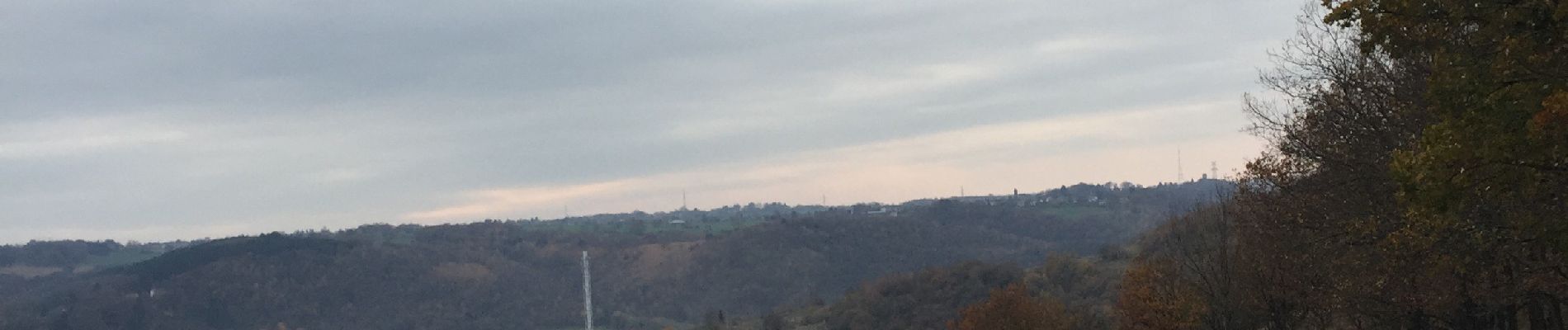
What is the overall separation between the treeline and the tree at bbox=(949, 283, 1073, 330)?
34.7 metres

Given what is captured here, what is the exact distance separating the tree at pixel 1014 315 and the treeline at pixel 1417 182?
114ft

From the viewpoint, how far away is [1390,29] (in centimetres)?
1497

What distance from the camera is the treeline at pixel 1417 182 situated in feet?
41.2

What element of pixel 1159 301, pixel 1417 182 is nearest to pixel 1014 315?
pixel 1159 301

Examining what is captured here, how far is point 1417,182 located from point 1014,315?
68267 mm

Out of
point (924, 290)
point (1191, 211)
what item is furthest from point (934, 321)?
point (1191, 211)

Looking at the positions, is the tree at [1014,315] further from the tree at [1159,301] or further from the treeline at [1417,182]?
the treeline at [1417,182]

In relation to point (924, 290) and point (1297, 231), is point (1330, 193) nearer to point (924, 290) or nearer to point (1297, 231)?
point (1297, 231)

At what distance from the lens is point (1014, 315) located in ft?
265

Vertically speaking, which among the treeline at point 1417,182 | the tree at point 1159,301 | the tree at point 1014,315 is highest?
the treeline at point 1417,182

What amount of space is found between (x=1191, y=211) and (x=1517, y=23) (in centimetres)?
6333

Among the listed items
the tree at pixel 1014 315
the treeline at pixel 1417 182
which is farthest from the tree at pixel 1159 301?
the tree at pixel 1014 315

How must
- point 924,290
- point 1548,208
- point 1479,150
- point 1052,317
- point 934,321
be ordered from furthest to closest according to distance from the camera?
point 924,290
point 934,321
point 1052,317
point 1548,208
point 1479,150

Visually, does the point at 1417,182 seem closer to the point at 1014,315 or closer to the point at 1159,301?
the point at 1159,301
